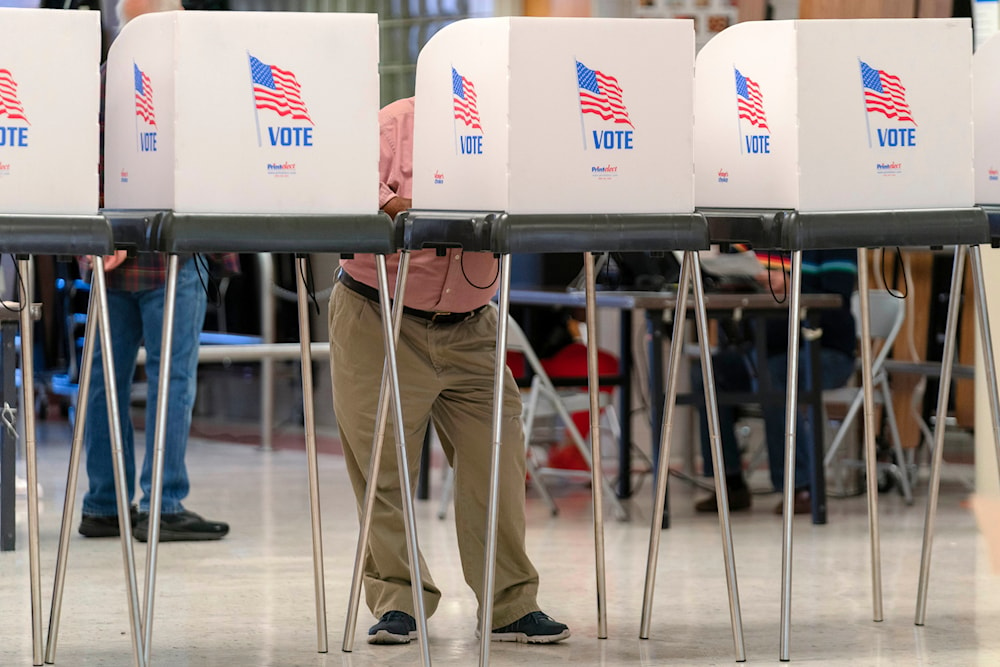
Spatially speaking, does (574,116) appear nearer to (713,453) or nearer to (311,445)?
(713,453)

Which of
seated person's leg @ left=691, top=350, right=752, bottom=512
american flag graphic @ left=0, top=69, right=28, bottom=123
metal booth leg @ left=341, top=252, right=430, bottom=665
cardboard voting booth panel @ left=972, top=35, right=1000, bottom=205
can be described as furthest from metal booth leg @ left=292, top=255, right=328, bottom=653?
seated person's leg @ left=691, top=350, right=752, bottom=512

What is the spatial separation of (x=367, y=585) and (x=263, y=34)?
132cm

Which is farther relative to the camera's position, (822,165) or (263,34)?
(822,165)

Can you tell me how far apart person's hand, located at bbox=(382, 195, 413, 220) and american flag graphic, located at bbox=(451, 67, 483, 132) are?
0.91 ft

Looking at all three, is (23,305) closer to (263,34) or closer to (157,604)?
(263,34)

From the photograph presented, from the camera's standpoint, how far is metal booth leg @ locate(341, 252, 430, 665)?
8.93ft

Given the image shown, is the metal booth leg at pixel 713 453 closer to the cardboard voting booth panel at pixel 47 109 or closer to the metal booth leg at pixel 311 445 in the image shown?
the metal booth leg at pixel 311 445

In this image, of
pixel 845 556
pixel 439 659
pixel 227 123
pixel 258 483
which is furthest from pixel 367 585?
pixel 258 483

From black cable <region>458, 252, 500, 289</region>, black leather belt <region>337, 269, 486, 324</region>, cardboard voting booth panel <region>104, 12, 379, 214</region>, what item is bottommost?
black leather belt <region>337, 269, 486, 324</region>

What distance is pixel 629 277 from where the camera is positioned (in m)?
5.66

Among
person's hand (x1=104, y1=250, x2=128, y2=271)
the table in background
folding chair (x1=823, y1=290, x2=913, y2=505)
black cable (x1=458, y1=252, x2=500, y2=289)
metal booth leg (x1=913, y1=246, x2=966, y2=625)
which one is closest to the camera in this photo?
black cable (x1=458, y1=252, x2=500, y2=289)

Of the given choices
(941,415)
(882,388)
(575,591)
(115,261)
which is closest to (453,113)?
(941,415)

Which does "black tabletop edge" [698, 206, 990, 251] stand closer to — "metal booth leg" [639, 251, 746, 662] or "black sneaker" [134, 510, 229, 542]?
"metal booth leg" [639, 251, 746, 662]

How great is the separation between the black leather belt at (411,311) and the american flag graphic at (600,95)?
2.21 feet
